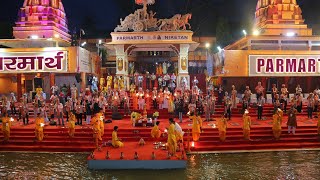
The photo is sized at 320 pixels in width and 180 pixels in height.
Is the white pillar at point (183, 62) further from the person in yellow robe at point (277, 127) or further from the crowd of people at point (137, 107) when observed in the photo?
the person in yellow robe at point (277, 127)

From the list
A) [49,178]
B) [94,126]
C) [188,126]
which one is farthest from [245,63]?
[49,178]

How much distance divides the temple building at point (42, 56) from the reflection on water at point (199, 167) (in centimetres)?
1141

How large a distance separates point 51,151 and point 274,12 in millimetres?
23160

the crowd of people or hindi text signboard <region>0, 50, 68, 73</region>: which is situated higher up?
hindi text signboard <region>0, 50, 68, 73</region>

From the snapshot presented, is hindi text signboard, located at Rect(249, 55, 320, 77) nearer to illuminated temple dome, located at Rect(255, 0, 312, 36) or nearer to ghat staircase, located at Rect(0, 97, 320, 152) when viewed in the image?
illuminated temple dome, located at Rect(255, 0, 312, 36)

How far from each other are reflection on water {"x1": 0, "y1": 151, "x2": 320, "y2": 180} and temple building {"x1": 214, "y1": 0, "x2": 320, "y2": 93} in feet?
38.0

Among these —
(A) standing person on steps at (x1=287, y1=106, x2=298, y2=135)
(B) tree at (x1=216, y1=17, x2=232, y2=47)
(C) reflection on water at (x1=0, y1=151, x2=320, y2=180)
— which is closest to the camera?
(C) reflection on water at (x1=0, y1=151, x2=320, y2=180)

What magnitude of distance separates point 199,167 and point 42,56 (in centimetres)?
1673

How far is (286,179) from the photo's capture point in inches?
442

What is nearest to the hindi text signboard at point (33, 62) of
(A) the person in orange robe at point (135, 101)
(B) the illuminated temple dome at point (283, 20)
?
(A) the person in orange robe at point (135, 101)

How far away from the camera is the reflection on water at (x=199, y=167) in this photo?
11.7 m

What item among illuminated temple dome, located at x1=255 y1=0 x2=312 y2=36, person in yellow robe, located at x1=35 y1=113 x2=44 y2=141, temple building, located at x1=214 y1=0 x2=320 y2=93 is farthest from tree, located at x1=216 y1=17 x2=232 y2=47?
person in yellow robe, located at x1=35 y1=113 x2=44 y2=141

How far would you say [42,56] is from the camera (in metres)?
25.4

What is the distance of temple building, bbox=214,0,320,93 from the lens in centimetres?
2575
